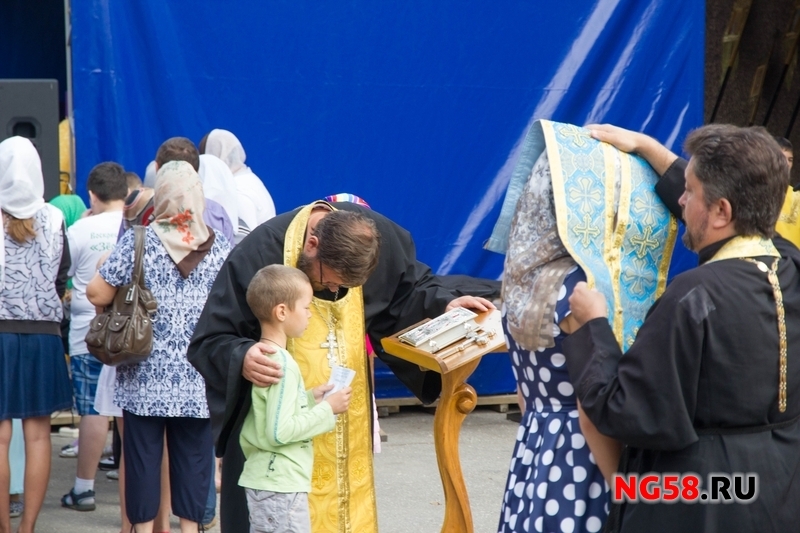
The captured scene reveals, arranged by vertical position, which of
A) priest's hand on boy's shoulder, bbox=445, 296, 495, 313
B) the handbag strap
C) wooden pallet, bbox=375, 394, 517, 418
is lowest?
wooden pallet, bbox=375, 394, 517, 418

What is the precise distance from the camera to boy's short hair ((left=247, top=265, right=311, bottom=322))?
2.72 metres

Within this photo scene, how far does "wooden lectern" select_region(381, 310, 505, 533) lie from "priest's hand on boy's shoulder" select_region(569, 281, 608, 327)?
0.92 meters

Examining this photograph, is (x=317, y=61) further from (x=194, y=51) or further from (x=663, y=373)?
(x=663, y=373)

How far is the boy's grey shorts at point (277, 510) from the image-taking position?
2.81 metres

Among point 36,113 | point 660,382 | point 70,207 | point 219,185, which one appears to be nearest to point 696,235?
point 660,382

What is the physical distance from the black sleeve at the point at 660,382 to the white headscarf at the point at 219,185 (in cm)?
341

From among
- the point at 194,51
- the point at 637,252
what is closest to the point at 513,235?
the point at 637,252

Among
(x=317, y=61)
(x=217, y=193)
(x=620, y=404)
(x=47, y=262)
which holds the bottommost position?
→ (x=620, y=404)

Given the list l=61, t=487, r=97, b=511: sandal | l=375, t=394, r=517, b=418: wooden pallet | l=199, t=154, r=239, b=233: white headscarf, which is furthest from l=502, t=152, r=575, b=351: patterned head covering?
l=375, t=394, r=517, b=418: wooden pallet

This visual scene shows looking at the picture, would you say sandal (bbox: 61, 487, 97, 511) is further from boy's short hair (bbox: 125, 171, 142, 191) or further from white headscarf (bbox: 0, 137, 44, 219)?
boy's short hair (bbox: 125, 171, 142, 191)

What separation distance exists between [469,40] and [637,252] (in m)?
4.67

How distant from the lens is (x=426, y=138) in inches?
266

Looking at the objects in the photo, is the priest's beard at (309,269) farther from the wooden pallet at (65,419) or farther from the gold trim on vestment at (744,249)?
the wooden pallet at (65,419)

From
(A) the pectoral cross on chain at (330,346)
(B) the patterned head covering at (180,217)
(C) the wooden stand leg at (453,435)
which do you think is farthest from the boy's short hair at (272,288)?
(B) the patterned head covering at (180,217)
